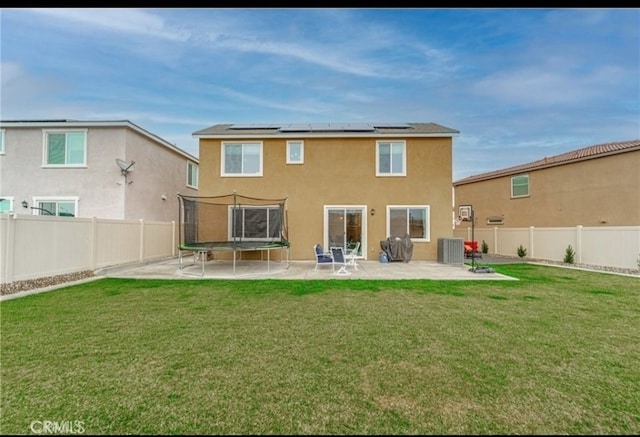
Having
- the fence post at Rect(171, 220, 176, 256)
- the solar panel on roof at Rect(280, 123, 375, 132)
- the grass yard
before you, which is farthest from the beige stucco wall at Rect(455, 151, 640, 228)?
the fence post at Rect(171, 220, 176, 256)

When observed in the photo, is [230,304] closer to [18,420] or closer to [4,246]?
[18,420]

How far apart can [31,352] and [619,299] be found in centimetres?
978

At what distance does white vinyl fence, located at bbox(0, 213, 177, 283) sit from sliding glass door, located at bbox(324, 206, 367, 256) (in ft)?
23.5

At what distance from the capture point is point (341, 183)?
41.3ft

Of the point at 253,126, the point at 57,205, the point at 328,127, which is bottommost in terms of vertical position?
the point at 57,205

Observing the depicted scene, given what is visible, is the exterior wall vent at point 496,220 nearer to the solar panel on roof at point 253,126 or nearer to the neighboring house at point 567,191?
the neighboring house at point 567,191

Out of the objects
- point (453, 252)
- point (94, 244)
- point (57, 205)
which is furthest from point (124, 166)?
point (453, 252)

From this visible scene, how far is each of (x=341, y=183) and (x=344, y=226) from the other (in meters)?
1.81

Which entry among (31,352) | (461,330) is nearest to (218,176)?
(31,352)

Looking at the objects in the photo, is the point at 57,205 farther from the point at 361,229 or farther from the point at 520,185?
the point at 520,185

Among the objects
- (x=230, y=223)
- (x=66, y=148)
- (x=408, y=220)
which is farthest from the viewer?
(x=408, y=220)
